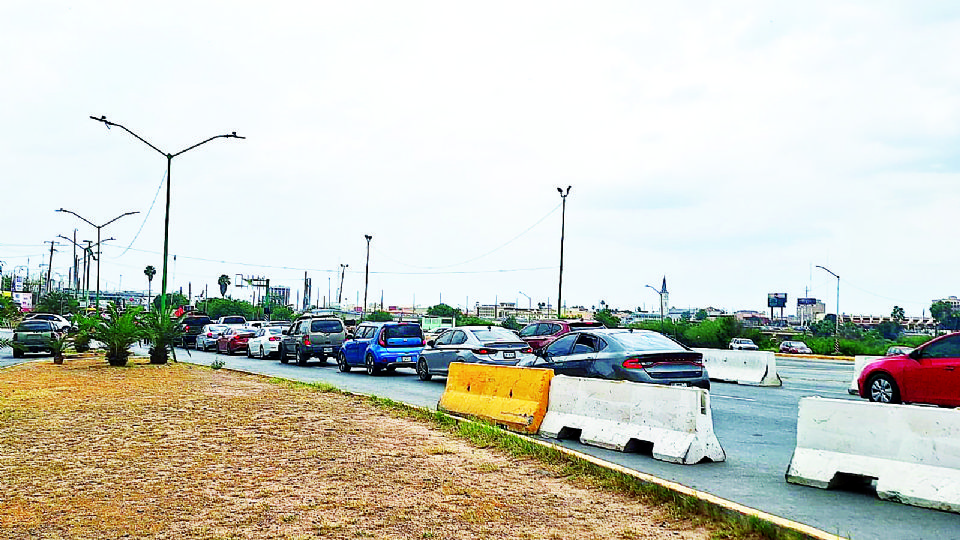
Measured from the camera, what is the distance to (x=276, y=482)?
8023mm

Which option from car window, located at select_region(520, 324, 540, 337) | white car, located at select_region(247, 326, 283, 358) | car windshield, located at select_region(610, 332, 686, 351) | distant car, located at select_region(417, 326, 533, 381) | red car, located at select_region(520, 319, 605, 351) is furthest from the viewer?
white car, located at select_region(247, 326, 283, 358)

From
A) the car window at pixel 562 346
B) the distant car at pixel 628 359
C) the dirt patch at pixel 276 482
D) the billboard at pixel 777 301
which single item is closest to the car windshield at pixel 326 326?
the car window at pixel 562 346

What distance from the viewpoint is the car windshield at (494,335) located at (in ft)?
66.1

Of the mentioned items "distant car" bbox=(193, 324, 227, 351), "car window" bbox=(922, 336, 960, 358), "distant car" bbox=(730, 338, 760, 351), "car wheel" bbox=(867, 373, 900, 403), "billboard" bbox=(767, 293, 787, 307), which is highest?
"billboard" bbox=(767, 293, 787, 307)

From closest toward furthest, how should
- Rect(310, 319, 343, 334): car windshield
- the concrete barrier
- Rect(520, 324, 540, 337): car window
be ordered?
the concrete barrier, Rect(520, 324, 540, 337): car window, Rect(310, 319, 343, 334): car windshield

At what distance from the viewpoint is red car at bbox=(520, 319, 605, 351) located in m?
25.3

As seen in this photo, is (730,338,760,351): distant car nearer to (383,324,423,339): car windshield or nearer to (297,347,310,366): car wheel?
(297,347,310,366): car wheel

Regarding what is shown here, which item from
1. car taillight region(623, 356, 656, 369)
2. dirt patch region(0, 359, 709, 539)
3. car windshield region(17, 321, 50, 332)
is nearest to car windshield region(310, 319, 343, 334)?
car windshield region(17, 321, 50, 332)

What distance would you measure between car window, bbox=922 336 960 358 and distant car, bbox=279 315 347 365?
62.6 feet

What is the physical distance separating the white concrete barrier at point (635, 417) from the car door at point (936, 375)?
6.01 metres

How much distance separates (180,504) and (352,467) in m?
1.99

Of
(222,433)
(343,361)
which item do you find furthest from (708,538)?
(343,361)

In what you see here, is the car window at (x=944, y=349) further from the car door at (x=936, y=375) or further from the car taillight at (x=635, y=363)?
the car taillight at (x=635, y=363)

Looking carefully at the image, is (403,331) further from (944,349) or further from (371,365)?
(944,349)
